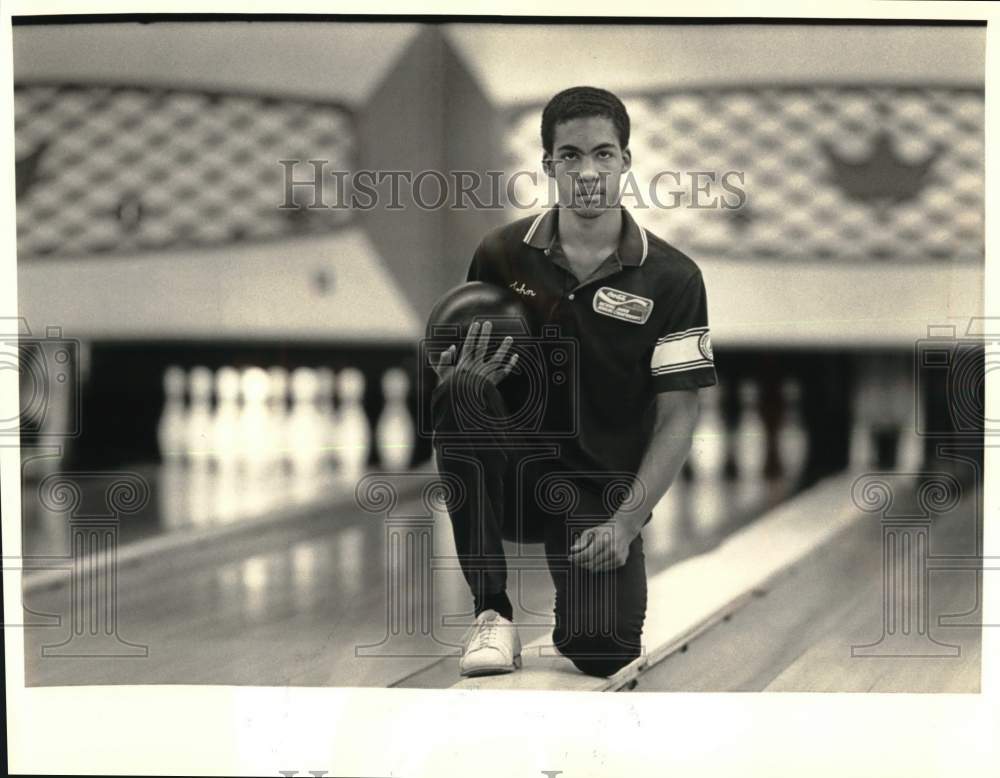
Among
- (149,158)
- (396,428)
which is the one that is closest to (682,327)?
(396,428)

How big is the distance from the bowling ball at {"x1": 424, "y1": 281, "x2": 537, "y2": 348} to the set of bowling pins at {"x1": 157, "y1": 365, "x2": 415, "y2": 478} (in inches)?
5.5

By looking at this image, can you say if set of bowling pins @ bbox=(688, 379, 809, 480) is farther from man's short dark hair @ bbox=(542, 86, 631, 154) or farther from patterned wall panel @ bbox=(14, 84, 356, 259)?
patterned wall panel @ bbox=(14, 84, 356, 259)

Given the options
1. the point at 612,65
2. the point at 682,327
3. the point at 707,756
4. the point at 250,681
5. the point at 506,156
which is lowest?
the point at 707,756

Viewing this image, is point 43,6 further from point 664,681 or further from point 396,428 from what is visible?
point 664,681

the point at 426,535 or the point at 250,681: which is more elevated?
the point at 426,535

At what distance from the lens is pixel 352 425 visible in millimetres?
2447

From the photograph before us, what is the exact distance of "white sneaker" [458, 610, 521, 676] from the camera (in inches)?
95.8

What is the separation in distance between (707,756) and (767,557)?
476 millimetres

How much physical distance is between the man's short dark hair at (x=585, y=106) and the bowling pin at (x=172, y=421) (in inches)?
39.9

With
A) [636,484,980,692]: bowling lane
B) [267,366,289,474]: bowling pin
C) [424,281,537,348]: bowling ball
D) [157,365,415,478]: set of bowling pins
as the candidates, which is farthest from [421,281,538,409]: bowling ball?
[636,484,980,692]: bowling lane

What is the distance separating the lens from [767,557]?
2.58m

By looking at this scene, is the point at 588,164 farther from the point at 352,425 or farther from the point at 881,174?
the point at 352,425

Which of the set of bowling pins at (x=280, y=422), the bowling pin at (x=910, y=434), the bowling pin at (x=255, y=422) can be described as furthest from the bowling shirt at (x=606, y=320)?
the bowling pin at (x=255, y=422)

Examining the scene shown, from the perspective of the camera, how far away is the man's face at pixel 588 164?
2385 mm
